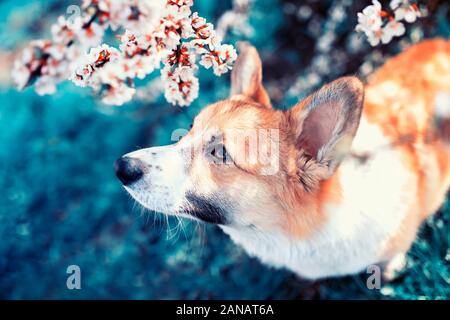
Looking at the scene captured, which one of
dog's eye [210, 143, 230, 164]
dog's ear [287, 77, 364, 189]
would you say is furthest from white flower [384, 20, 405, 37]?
dog's eye [210, 143, 230, 164]

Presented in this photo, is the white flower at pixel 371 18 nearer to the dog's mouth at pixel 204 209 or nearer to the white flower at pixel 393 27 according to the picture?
the white flower at pixel 393 27

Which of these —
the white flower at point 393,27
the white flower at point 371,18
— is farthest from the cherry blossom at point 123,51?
the white flower at point 393,27

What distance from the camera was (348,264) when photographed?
6.56 ft

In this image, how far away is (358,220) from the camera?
1814mm

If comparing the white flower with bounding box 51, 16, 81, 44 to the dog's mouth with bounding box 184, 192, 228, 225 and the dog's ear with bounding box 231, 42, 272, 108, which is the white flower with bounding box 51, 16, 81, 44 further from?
the dog's ear with bounding box 231, 42, 272, 108

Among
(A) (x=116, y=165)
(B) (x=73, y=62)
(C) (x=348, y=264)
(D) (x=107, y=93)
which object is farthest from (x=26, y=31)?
(C) (x=348, y=264)

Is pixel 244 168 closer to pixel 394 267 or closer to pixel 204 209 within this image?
pixel 204 209

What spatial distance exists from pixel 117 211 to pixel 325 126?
1.58 metres

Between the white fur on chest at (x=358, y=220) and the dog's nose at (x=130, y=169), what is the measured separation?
500 millimetres

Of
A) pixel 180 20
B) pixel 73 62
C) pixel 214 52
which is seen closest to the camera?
pixel 73 62

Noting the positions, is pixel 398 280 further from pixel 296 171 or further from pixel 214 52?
pixel 214 52

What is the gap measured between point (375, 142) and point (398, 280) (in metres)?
0.75

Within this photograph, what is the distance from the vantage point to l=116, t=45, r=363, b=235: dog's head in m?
1.62

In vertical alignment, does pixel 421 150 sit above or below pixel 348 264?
above
